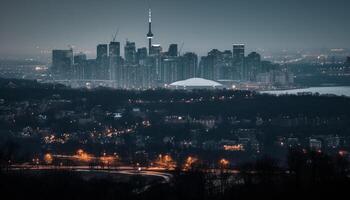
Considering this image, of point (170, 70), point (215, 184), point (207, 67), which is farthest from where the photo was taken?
point (207, 67)

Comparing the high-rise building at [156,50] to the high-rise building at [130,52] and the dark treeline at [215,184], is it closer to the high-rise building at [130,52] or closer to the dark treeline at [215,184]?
the high-rise building at [130,52]

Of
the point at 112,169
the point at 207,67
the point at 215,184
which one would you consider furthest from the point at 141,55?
the point at 215,184

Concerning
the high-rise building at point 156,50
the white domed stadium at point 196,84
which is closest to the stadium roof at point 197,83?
the white domed stadium at point 196,84

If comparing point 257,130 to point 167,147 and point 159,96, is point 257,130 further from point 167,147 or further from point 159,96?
point 159,96

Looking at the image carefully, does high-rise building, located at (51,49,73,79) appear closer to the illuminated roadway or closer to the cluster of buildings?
the cluster of buildings

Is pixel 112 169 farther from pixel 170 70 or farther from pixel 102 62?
pixel 102 62

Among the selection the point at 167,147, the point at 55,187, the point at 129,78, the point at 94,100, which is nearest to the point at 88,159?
the point at 167,147

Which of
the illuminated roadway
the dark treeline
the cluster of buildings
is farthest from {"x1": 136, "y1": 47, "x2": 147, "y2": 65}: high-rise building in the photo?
the dark treeline
